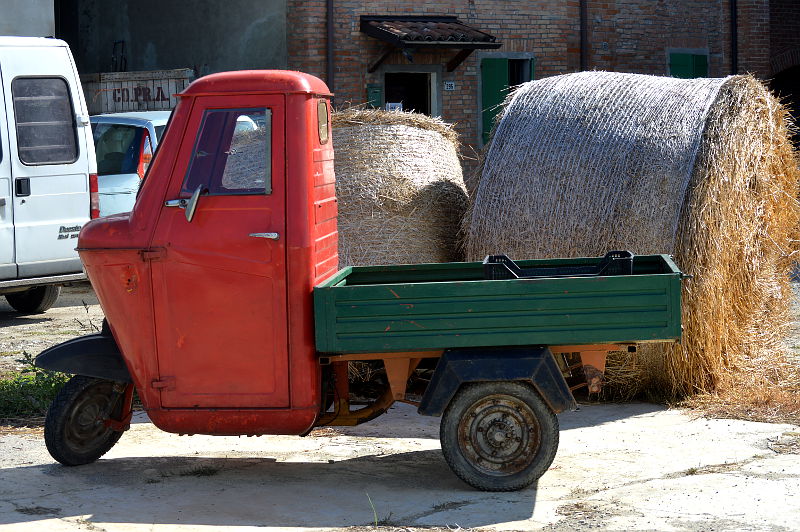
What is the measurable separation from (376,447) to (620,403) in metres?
1.82

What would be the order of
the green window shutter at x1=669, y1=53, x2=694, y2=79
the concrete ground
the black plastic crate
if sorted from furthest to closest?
the green window shutter at x1=669, y1=53, x2=694, y2=79 → the black plastic crate → the concrete ground

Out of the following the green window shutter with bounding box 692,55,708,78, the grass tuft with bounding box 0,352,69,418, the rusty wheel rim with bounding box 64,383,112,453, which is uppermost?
the green window shutter with bounding box 692,55,708,78

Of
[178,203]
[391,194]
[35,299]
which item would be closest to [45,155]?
[35,299]

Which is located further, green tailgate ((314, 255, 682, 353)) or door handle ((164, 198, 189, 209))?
door handle ((164, 198, 189, 209))

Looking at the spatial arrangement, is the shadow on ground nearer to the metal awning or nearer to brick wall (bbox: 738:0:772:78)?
the metal awning

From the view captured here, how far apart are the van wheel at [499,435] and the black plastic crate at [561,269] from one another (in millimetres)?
871

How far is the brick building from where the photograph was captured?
55.4 feet

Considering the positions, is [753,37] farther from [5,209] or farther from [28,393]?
[28,393]

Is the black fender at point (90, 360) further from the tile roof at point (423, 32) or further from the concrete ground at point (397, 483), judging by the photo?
the tile roof at point (423, 32)

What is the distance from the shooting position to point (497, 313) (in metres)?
5.28

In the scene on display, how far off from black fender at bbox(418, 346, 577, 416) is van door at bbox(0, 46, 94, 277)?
5.70m

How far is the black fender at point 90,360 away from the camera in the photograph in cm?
561

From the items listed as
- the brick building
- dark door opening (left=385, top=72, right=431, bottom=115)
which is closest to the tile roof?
the brick building

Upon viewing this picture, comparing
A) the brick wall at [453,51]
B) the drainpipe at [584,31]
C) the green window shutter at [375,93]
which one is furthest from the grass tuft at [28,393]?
the drainpipe at [584,31]
